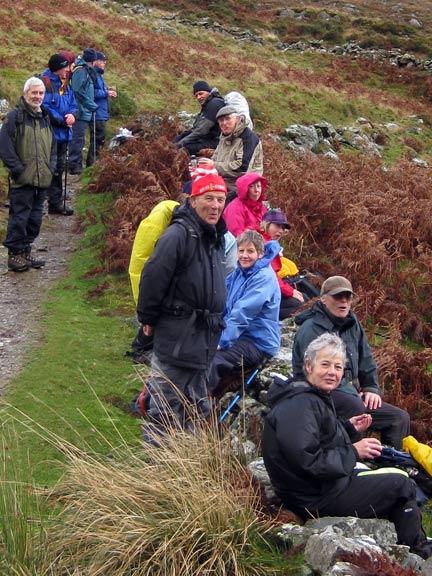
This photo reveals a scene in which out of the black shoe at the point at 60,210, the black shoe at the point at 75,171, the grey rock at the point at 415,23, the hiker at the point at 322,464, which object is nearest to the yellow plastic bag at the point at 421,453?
the hiker at the point at 322,464

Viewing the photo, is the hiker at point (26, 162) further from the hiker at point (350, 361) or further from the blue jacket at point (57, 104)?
the hiker at point (350, 361)

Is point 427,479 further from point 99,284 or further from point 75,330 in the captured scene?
point 99,284

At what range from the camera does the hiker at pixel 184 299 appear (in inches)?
214

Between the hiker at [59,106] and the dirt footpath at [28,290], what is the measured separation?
53cm

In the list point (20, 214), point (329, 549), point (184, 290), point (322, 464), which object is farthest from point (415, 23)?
point (329, 549)

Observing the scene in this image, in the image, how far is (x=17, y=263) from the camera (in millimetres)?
10398

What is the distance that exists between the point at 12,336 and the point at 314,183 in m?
6.96

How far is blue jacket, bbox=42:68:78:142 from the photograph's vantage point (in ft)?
40.9

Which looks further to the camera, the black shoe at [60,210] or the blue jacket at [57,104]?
the black shoe at [60,210]

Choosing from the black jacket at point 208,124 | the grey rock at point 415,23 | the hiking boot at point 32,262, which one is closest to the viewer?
the hiking boot at point 32,262

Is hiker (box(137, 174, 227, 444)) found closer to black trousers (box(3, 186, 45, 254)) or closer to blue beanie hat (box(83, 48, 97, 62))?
black trousers (box(3, 186, 45, 254))

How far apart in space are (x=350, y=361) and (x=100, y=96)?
1149 centimetres

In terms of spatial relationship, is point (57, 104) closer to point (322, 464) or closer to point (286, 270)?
point (286, 270)

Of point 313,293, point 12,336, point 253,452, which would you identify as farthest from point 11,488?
point 313,293
